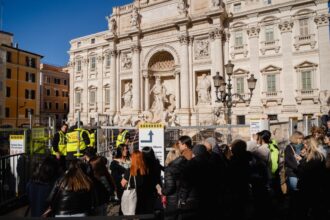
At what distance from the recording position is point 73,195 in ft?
9.86

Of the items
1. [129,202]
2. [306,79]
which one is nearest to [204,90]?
[306,79]

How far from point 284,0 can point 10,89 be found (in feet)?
112

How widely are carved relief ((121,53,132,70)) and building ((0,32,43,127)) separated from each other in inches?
663

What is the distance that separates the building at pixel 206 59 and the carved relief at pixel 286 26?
0.07 metres

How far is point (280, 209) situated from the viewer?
5.91 meters

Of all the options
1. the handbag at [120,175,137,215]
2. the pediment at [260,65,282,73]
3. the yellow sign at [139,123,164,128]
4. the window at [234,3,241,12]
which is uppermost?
the window at [234,3,241,12]

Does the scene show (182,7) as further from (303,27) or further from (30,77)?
(30,77)

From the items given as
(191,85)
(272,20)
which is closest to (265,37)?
(272,20)

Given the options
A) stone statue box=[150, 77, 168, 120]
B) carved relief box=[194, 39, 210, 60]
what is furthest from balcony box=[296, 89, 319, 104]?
stone statue box=[150, 77, 168, 120]

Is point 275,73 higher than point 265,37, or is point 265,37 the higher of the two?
point 265,37

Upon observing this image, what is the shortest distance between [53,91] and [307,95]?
38882mm

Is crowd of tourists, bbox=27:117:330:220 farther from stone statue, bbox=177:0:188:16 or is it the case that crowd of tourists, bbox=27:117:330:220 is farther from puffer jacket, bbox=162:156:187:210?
stone statue, bbox=177:0:188:16

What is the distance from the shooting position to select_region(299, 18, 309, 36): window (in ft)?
61.9

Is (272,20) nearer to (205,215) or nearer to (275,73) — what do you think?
(275,73)
